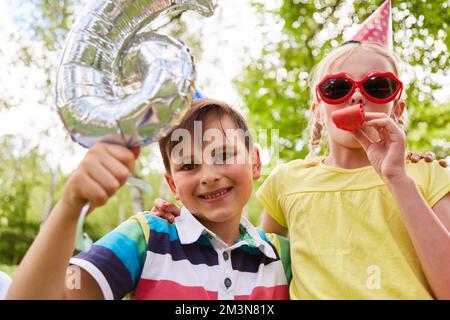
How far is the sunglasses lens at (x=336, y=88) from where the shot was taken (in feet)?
6.52

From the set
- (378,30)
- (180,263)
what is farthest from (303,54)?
(180,263)

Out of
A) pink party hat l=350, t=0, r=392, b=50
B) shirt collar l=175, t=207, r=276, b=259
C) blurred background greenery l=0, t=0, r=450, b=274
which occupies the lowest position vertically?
shirt collar l=175, t=207, r=276, b=259

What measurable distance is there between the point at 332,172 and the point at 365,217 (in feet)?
0.85

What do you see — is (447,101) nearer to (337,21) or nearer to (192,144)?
(337,21)

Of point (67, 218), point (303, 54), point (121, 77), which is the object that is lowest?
point (67, 218)

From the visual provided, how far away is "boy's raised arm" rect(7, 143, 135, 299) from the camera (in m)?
1.20

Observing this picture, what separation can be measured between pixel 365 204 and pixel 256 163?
51cm

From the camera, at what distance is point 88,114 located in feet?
4.04

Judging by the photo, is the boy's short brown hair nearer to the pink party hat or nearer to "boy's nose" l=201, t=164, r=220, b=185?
"boy's nose" l=201, t=164, r=220, b=185

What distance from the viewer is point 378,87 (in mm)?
1963

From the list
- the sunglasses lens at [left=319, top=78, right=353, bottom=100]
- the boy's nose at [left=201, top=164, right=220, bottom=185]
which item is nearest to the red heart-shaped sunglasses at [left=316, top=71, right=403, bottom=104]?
the sunglasses lens at [left=319, top=78, right=353, bottom=100]

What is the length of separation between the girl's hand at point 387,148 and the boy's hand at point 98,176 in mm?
929

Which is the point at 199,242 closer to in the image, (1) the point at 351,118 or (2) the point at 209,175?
(2) the point at 209,175

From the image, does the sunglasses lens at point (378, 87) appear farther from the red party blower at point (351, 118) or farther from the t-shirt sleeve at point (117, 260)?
the t-shirt sleeve at point (117, 260)
